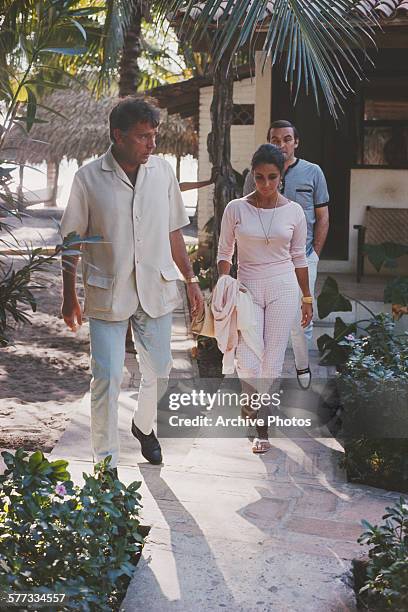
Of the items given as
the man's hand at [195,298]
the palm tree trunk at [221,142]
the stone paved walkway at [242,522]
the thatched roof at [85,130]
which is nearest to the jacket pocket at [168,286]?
the man's hand at [195,298]

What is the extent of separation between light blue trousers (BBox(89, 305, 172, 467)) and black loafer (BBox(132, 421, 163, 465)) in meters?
0.39

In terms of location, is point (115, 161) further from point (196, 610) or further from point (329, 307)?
point (329, 307)

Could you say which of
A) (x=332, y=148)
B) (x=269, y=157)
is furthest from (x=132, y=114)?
(x=332, y=148)

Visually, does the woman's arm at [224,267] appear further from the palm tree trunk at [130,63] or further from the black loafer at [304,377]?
the palm tree trunk at [130,63]

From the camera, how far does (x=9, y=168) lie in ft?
10.8

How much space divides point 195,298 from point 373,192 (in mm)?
6713

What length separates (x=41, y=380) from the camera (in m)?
8.07

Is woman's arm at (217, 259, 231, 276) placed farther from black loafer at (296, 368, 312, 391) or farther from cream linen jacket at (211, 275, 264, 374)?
black loafer at (296, 368, 312, 391)

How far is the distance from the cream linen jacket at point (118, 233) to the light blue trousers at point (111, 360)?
2.8 inches

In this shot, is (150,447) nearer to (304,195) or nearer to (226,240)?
(226,240)

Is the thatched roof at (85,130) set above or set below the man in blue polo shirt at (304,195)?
above

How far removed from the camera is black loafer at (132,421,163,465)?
498 cm

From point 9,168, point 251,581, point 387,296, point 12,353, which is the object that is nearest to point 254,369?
point 251,581

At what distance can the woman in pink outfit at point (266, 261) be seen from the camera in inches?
206
